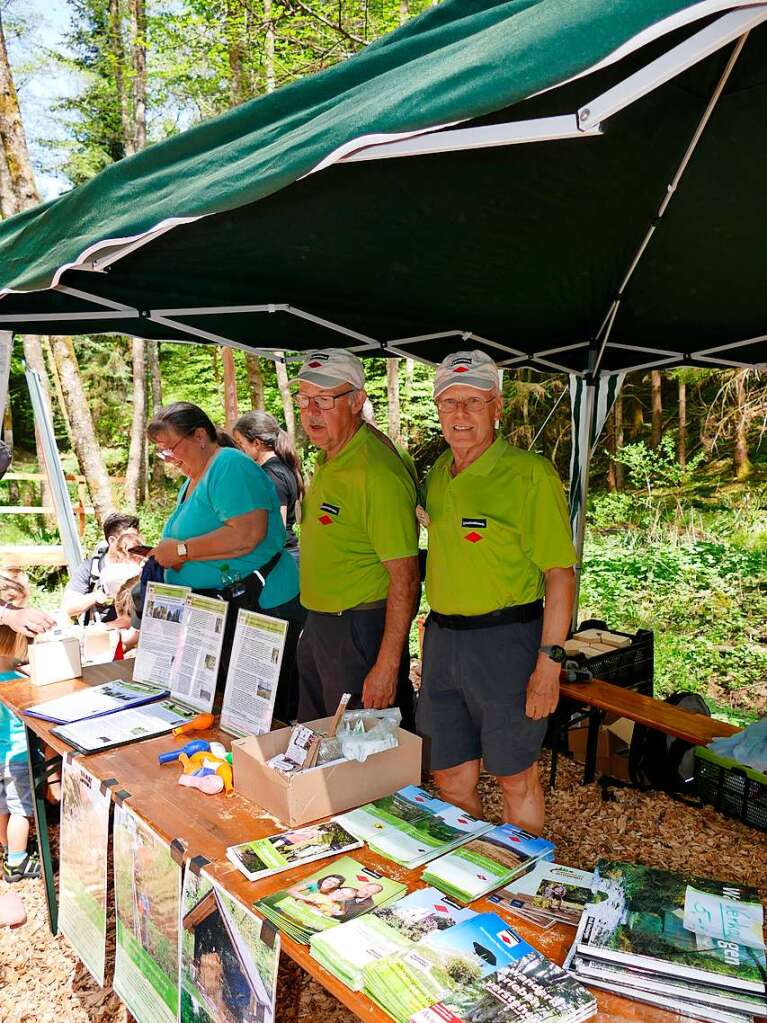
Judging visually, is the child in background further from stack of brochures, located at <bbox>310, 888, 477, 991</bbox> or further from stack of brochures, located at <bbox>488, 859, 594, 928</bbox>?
stack of brochures, located at <bbox>488, 859, 594, 928</bbox>

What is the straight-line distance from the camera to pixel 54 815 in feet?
10.7

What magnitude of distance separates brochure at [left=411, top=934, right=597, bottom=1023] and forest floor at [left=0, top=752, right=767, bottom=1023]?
132 centimetres

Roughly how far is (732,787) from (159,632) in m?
2.62

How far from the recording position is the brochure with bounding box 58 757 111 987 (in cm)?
192

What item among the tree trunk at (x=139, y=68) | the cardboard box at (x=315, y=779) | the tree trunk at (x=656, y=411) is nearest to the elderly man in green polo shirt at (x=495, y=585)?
the cardboard box at (x=315, y=779)

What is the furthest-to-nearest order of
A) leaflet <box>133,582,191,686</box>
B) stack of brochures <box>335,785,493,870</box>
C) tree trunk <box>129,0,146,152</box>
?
1. tree trunk <box>129,0,146,152</box>
2. leaflet <box>133,582,191,686</box>
3. stack of brochures <box>335,785,493,870</box>

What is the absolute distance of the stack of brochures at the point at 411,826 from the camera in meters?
1.52

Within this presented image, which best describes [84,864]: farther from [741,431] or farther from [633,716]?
[741,431]

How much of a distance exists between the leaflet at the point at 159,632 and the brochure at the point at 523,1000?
172cm

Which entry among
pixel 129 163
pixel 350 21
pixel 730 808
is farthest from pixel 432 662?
pixel 350 21

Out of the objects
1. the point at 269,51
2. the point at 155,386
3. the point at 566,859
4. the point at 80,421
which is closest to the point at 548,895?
the point at 566,859

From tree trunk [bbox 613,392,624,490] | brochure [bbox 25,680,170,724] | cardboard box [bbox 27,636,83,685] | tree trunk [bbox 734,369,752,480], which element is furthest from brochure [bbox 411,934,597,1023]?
tree trunk [bbox 613,392,624,490]

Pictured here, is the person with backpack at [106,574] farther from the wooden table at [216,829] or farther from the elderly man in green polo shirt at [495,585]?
the elderly man in green polo shirt at [495,585]

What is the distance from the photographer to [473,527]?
7.06ft
